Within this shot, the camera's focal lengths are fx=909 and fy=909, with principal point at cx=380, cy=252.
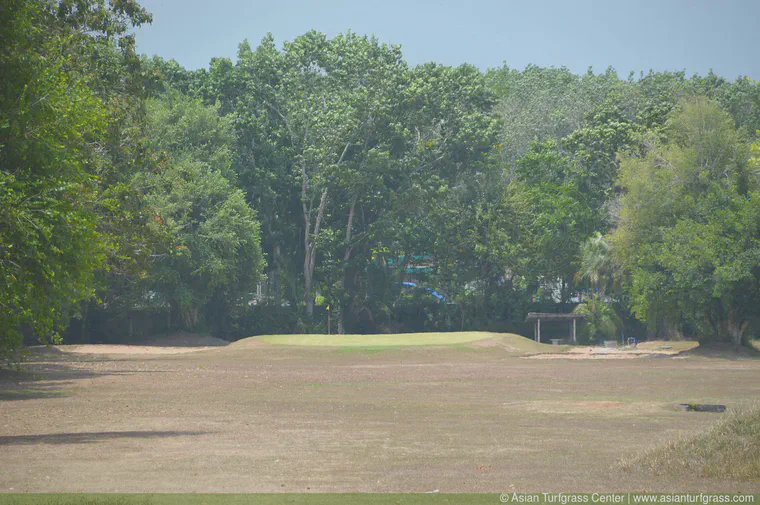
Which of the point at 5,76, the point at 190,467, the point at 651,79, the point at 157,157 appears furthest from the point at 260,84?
the point at 190,467

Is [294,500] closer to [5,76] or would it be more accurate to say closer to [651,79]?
→ [5,76]

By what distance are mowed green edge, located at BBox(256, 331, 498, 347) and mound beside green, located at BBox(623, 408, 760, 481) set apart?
38127mm

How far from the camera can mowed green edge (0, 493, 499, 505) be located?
10719 mm

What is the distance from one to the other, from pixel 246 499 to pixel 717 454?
668cm

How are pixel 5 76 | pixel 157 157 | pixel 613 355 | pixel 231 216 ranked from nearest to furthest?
pixel 5 76, pixel 157 157, pixel 613 355, pixel 231 216

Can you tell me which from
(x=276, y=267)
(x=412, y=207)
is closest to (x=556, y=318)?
(x=412, y=207)

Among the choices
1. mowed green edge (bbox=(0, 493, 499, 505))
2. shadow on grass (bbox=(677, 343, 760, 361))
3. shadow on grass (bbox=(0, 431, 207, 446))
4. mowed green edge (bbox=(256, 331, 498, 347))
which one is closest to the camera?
mowed green edge (bbox=(0, 493, 499, 505))

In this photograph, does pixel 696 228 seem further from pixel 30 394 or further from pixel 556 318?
pixel 30 394

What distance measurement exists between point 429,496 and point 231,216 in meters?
51.9

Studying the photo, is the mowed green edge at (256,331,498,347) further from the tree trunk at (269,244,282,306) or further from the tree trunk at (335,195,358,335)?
the tree trunk at (269,244,282,306)

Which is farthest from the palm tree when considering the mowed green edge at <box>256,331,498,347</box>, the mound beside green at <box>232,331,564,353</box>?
the mowed green edge at <box>256,331,498,347</box>

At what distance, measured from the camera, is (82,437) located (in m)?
16.6

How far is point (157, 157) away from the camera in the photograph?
128 ft

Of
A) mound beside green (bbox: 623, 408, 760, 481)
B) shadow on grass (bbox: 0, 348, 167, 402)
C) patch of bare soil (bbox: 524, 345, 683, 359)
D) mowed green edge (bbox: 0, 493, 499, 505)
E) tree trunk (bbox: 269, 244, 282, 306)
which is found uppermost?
tree trunk (bbox: 269, 244, 282, 306)
